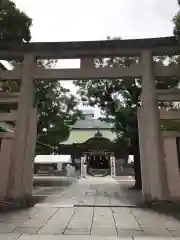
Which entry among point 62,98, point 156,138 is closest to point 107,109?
point 62,98

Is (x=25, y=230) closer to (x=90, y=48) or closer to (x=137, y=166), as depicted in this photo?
(x=90, y=48)

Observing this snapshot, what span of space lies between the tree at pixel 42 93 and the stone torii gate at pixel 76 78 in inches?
23.6

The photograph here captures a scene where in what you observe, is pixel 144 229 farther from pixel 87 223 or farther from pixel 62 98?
pixel 62 98

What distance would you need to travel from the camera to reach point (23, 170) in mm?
7246

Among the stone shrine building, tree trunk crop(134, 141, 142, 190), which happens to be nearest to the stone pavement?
tree trunk crop(134, 141, 142, 190)

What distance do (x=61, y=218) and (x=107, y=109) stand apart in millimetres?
9543

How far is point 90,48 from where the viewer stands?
26.8 feet

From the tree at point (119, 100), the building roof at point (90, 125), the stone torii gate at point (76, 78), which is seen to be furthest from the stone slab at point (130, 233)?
the building roof at point (90, 125)

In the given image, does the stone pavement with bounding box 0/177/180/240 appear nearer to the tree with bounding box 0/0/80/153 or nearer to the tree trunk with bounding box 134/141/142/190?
the tree with bounding box 0/0/80/153

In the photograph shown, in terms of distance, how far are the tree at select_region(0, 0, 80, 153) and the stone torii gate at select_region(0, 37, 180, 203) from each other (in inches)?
23.6

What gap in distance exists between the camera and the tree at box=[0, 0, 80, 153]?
8.06 metres

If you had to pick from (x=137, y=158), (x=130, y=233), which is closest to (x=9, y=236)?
(x=130, y=233)

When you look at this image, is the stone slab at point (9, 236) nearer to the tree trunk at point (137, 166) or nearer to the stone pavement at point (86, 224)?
the stone pavement at point (86, 224)

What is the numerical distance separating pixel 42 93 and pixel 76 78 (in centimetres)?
237
